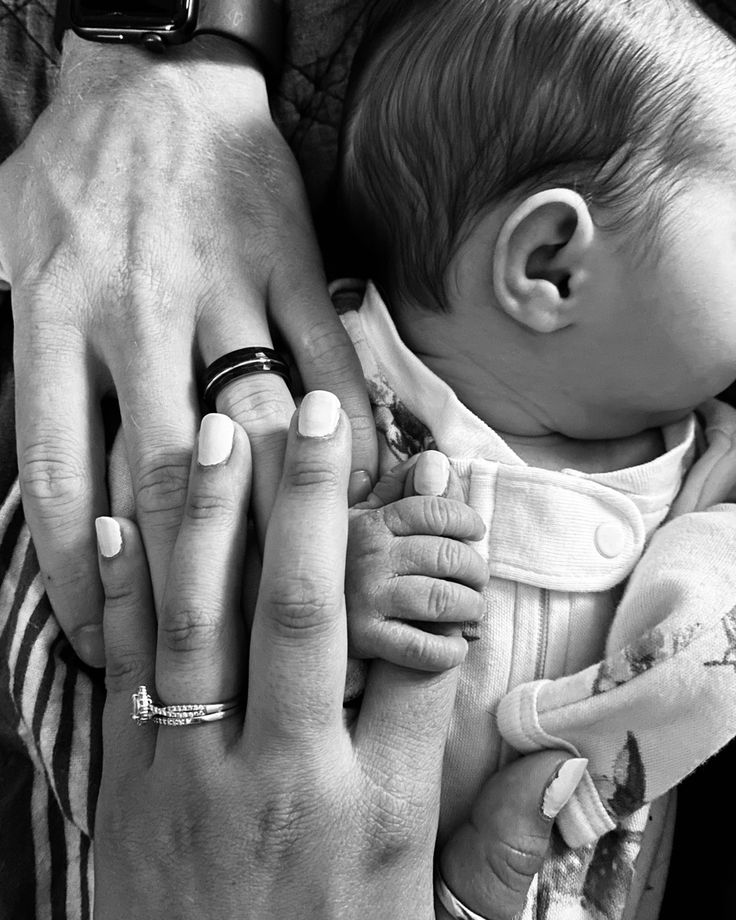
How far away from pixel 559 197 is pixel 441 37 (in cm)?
23

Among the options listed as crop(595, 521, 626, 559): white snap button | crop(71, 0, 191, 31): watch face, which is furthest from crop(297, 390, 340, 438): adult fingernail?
crop(71, 0, 191, 31): watch face

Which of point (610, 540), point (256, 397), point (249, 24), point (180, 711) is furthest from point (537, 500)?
point (249, 24)

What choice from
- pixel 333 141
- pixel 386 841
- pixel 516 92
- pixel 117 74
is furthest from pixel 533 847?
pixel 117 74

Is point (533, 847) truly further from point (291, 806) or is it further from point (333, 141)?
point (333, 141)

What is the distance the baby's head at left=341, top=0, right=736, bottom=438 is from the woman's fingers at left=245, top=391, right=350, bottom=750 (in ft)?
0.87

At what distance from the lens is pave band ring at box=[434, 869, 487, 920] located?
0.90m

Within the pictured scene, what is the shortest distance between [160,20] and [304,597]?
74 cm

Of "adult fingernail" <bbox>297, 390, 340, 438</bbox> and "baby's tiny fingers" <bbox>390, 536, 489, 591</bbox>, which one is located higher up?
"adult fingernail" <bbox>297, 390, 340, 438</bbox>

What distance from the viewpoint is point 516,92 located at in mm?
930

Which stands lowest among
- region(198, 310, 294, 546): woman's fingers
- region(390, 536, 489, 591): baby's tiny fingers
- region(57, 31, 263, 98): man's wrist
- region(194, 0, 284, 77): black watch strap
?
region(390, 536, 489, 591): baby's tiny fingers

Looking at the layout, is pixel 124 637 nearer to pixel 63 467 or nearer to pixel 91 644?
pixel 91 644

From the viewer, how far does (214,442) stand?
0.85 m

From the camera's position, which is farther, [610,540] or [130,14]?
[130,14]

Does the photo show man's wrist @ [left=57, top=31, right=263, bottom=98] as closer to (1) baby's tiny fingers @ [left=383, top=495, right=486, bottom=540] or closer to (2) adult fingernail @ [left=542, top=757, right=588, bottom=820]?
(1) baby's tiny fingers @ [left=383, top=495, right=486, bottom=540]
